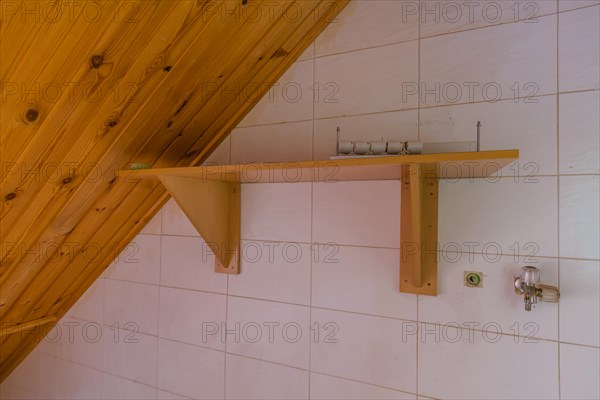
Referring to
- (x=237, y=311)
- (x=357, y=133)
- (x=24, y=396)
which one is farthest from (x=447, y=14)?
(x=24, y=396)

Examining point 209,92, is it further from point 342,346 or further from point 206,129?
point 342,346

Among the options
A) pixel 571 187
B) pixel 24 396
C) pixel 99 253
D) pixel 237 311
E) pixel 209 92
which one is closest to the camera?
pixel 571 187

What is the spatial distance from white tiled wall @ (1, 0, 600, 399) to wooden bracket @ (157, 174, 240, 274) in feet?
0.17

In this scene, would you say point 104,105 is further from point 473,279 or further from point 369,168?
point 473,279

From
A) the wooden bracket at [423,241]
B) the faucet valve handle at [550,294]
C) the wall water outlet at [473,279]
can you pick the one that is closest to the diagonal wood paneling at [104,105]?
the wooden bracket at [423,241]

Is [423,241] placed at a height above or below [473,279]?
above

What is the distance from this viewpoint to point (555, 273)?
3.04 ft

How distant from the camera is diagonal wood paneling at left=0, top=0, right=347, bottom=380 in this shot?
812 millimetres

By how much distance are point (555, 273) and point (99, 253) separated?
5.38 ft

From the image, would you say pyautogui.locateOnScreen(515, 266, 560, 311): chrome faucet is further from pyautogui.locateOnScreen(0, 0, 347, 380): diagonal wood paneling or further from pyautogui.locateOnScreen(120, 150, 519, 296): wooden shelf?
pyautogui.locateOnScreen(0, 0, 347, 380): diagonal wood paneling

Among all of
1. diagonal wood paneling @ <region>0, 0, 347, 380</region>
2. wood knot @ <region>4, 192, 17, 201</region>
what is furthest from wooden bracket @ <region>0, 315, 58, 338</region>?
wood knot @ <region>4, 192, 17, 201</region>

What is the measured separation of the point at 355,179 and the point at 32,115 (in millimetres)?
887

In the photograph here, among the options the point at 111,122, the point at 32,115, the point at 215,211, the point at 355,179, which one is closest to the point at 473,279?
the point at 355,179

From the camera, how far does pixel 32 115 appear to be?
0.88 meters
